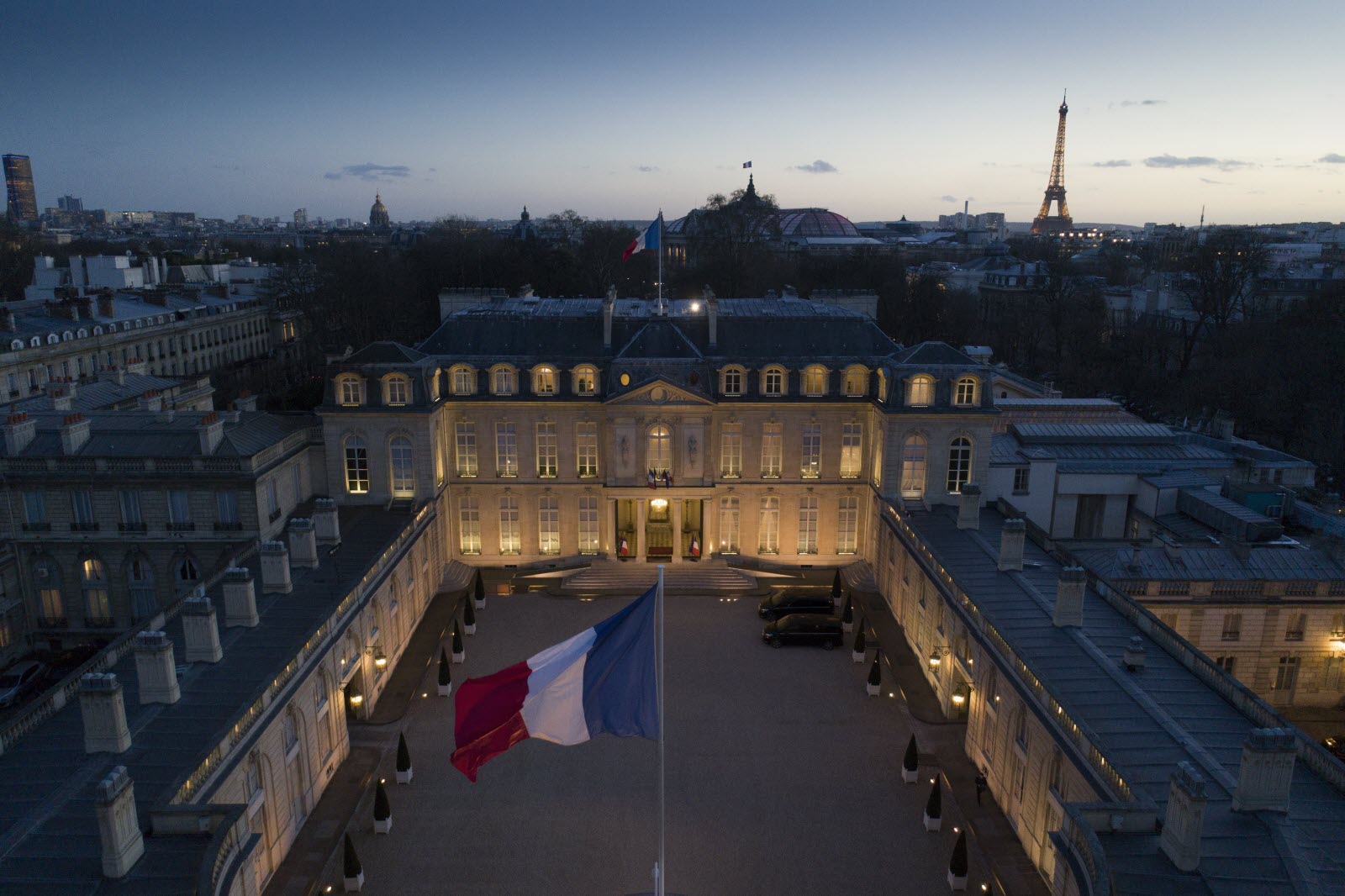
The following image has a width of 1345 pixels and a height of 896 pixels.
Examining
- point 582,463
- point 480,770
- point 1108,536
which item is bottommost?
point 480,770

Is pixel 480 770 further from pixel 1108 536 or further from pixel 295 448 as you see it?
pixel 1108 536

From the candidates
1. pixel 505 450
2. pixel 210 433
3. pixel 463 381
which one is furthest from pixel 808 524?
pixel 210 433

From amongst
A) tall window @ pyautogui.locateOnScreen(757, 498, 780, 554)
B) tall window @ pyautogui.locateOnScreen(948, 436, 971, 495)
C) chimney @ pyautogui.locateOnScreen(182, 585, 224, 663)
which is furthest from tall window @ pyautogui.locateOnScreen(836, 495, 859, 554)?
chimney @ pyautogui.locateOnScreen(182, 585, 224, 663)

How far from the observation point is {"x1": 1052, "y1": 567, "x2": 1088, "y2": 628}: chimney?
90.7ft

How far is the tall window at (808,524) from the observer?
151 ft

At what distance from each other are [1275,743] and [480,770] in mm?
21948

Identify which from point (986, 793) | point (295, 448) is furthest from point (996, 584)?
point (295, 448)

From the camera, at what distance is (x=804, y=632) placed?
38.4 meters

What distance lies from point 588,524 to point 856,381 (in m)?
15.2

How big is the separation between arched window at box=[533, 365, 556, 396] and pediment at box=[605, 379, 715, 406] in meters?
3.12

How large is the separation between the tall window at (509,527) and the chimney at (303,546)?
43.6 feet

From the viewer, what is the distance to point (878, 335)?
1806 inches

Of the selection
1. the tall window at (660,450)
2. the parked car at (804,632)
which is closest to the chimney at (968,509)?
the parked car at (804,632)

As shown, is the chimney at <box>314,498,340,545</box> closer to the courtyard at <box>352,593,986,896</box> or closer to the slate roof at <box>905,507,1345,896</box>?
the courtyard at <box>352,593,986,896</box>
